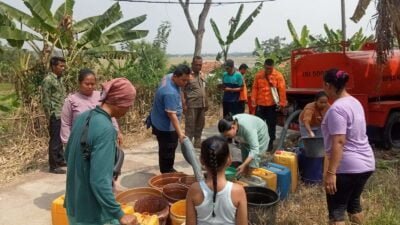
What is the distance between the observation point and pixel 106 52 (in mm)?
9500

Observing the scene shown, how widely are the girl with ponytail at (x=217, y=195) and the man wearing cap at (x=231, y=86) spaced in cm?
581

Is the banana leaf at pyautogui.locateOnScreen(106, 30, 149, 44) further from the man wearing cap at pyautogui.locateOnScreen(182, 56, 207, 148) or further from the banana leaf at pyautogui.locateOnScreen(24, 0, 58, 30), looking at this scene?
the man wearing cap at pyautogui.locateOnScreen(182, 56, 207, 148)

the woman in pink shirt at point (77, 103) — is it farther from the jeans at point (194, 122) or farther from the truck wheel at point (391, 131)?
the truck wheel at point (391, 131)

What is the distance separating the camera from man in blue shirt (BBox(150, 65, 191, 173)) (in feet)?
15.8

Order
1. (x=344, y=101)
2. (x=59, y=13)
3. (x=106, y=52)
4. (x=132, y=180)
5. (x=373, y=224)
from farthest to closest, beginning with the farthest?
(x=106, y=52) < (x=59, y=13) < (x=132, y=180) < (x=373, y=224) < (x=344, y=101)

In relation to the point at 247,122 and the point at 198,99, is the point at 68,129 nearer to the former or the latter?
the point at 247,122

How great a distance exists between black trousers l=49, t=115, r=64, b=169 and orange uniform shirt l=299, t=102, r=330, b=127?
141 inches

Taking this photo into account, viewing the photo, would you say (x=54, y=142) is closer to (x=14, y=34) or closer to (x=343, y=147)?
(x=14, y=34)

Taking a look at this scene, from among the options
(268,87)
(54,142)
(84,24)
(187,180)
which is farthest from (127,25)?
(187,180)

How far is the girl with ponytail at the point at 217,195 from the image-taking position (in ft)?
7.48

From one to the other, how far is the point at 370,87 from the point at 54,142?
5380mm

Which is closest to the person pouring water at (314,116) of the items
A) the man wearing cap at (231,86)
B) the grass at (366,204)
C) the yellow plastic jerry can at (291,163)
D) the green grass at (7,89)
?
the yellow plastic jerry can at (291,163)

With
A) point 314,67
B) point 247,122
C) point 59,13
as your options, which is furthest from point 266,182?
point 59,13

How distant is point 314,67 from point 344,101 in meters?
5.07
